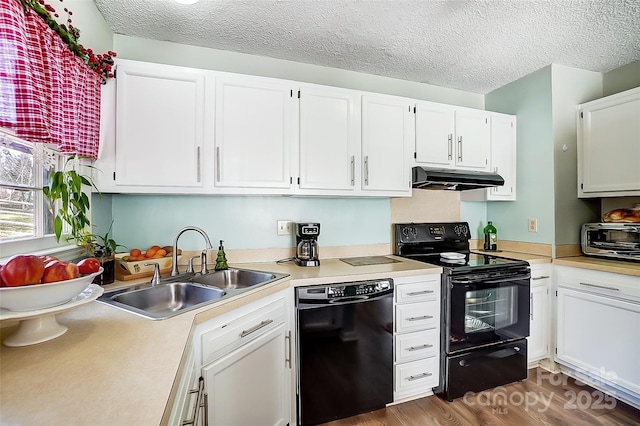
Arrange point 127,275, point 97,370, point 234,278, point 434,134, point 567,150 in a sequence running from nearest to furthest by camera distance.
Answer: point 97,370
point 127,275
point 234,278
point 434,134
point 567,150

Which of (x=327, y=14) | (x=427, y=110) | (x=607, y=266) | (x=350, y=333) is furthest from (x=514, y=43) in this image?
(x=350, y=333)

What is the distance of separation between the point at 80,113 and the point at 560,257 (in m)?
3.39

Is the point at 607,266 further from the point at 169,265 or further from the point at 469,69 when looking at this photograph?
the point at 169,265

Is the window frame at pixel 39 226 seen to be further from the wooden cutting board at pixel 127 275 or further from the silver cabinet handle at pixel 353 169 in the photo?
the silver cabinet handle at pixel 353 169

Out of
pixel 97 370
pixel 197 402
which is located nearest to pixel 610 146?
pixel 197 402

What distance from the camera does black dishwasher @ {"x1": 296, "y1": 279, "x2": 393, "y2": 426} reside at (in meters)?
1.66

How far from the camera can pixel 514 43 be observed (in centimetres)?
209

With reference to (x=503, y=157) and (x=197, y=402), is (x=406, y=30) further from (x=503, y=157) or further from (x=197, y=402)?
(x=197, y=402)

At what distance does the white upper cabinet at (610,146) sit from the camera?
2.10 metres

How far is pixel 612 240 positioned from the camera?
2232 mm

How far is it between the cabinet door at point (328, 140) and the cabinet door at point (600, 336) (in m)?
1.91

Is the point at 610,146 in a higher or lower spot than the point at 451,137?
lower

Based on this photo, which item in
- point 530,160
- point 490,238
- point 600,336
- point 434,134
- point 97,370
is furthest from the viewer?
point 490,238

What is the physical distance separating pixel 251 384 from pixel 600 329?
7.81 ft
